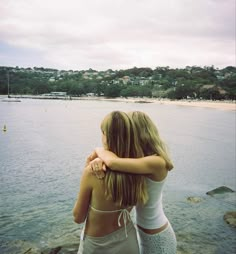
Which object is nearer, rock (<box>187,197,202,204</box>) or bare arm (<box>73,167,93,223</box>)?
bare arm (<box>73,167,93,223</box>)

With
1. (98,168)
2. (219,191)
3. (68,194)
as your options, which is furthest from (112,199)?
(219,191)

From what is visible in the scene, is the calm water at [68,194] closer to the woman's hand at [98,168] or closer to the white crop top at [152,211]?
the white crop top at [152,211]

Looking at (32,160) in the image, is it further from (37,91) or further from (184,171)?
(37,91)

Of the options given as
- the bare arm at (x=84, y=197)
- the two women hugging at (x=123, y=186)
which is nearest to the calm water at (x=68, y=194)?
the two women hugging at (x=123, y=186)

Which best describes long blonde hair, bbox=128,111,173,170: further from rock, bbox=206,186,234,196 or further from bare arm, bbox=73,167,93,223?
rock, bbox=206,186,234,196

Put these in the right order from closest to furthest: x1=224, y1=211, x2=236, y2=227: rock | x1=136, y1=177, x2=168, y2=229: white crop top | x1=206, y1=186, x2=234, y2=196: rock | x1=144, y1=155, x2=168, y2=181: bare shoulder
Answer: x1=144, y1=155, x2=168, y2=181: bare shoulder < x1=136, y1=177, x2=168, y2=229: white crop top < x1=224, y1=211, x2=236, y2=227: rock < x1=206, y1=186, x2=234, y2=196: rock

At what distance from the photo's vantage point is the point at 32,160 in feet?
72.0

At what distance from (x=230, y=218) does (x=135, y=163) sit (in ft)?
29.4

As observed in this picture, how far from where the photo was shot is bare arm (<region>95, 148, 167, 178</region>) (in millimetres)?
2430

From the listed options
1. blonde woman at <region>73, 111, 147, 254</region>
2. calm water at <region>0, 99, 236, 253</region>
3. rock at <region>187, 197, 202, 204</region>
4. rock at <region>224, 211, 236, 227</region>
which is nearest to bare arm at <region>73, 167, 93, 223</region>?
blonde woman at <region>73, 111, 147, 254</region>

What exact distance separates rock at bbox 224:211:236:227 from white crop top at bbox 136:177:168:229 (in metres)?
7.93

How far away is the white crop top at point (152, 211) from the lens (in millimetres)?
2736

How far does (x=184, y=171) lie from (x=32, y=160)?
9297mm

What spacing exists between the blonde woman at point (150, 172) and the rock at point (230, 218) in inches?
309
